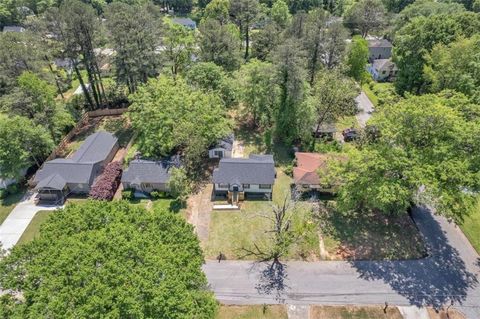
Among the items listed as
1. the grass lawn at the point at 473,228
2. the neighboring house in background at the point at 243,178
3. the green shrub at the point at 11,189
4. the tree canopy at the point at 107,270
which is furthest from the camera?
the green shrub at the point at 11,189

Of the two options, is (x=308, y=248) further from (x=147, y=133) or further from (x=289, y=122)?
(x=147, y=133)

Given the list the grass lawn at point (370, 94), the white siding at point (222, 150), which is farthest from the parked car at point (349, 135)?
the white siding at point (222, 150)

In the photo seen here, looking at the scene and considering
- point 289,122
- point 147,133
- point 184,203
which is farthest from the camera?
point 289,122

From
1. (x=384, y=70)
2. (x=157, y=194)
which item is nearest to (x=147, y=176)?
(x=157, y=194)

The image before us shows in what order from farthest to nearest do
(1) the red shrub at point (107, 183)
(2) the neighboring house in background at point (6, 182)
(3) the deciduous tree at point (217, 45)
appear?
(3) the deciduous tree at point (217, 45) → (2) the neighboring house in background at point (6, 182) → (1) the red shrub at point (107, 183)

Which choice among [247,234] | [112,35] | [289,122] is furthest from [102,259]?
[112,35]

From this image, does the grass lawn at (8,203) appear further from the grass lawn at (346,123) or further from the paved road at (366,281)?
the grass lawn at (346,123)
